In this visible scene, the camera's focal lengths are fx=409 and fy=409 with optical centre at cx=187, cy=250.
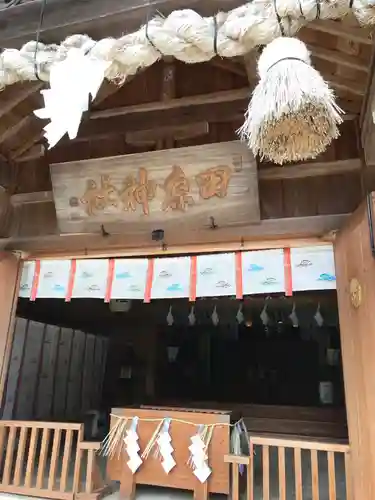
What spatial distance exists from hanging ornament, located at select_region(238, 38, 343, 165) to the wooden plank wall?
5054 millimetres

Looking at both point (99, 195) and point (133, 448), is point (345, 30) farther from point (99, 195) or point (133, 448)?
point (133, 448)

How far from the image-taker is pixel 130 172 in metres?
3.68

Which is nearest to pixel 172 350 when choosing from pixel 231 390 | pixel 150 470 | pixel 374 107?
pixel 231 390

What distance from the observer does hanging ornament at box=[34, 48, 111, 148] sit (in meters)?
2.21

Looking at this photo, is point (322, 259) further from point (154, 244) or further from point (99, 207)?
point (99, 207)

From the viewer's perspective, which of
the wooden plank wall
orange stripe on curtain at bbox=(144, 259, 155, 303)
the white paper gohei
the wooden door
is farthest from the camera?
the wooden plank wall

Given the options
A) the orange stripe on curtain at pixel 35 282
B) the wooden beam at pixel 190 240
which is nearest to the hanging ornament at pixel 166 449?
the wooden beam at pixel 190 240

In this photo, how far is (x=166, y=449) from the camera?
3.80m

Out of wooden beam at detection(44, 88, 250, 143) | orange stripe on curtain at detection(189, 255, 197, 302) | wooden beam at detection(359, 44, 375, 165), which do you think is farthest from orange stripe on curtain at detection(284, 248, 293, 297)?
wooden beam at detection(44, 88, 250, 143)

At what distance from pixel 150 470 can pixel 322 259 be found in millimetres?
2558

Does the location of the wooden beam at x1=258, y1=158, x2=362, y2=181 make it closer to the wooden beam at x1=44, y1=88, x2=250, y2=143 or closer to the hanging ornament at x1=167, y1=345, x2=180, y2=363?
the wooden beam at x1=44, y1=88, x2=250, y2=143

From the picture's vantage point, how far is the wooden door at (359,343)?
279cm

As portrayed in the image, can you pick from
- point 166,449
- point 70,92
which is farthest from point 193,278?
point 70,92

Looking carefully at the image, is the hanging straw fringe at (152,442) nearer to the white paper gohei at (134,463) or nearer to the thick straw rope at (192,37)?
the white paper gohei at (134,463)
